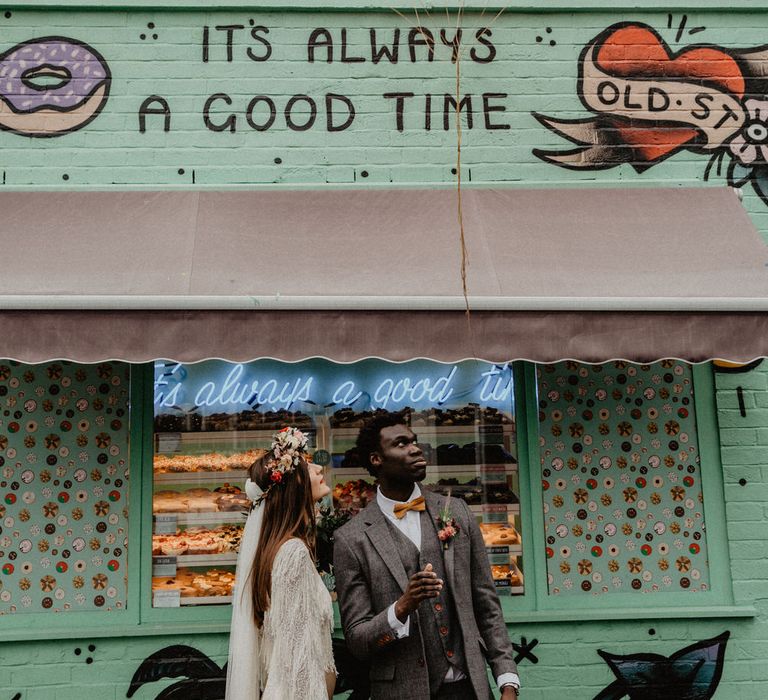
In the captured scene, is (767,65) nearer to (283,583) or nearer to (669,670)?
(669,670)

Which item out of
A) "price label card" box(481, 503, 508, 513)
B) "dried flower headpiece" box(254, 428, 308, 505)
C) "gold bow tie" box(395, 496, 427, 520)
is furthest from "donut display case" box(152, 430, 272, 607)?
"gold bow tie" box(395, 496, 427, 520)

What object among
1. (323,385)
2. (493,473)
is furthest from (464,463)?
(323,385)

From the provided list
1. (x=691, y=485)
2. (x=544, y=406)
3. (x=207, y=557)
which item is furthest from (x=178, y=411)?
(x=691, y=485)

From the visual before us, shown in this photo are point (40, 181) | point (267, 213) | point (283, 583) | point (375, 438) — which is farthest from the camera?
point (40, 181)

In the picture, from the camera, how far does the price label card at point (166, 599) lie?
15.6 ft

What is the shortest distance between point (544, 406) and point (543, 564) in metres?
0.97

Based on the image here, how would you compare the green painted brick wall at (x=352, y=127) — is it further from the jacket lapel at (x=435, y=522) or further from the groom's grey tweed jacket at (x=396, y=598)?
the jacket lapel at (x=435, y=522)

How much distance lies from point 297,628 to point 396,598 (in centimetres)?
45

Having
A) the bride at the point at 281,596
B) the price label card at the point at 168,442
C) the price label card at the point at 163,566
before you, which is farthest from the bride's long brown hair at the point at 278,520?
the price label card at the point at 163,566

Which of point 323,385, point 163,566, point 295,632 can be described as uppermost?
point 323,385

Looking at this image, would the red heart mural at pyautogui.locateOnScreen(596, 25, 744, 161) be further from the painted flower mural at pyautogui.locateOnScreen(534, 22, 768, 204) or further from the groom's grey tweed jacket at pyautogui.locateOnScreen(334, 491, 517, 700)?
the groom's grey tweed jacket at pyautogui.locateOnScreen(334, 491, 517, 700)

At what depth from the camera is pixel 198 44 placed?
5.27m

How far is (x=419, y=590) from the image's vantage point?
320 cm

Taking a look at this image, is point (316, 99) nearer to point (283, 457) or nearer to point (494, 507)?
point (283, 457)
